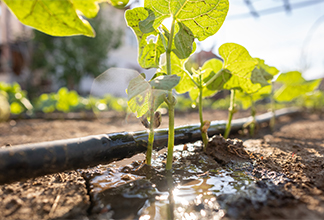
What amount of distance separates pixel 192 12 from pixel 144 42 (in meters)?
0.18

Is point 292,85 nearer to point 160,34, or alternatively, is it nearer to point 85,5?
point 160,34

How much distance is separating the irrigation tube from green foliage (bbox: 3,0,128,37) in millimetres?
346

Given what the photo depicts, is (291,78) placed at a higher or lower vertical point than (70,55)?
lower

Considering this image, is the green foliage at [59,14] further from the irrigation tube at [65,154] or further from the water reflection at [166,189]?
the water reflection at [166,189]

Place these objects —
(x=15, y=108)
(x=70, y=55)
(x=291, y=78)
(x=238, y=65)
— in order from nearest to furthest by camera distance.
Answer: (x=238, y=65) → (x=291, y=78) → (x=15, y=108) → (x=70, y=55)

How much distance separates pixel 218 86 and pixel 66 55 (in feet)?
27.6

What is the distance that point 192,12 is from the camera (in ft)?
1.93

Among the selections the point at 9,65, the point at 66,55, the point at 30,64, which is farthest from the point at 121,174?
the point at 9,65

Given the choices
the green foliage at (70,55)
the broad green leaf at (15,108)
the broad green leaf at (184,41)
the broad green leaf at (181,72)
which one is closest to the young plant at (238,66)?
the broad green leaf at (181,72)

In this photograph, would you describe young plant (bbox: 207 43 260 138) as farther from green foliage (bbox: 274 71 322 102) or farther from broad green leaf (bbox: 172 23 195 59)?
green foliage (bbox: 274 71 322 102)

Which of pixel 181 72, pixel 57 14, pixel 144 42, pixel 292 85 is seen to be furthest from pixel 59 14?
pixel 292 85

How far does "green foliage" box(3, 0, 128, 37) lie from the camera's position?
472 mm

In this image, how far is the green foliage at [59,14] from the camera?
1.55 feet

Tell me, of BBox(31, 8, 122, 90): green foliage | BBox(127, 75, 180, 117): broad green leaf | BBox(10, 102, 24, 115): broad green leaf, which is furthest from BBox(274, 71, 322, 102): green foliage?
BBox(31, 8, 122, 90): green foliage
